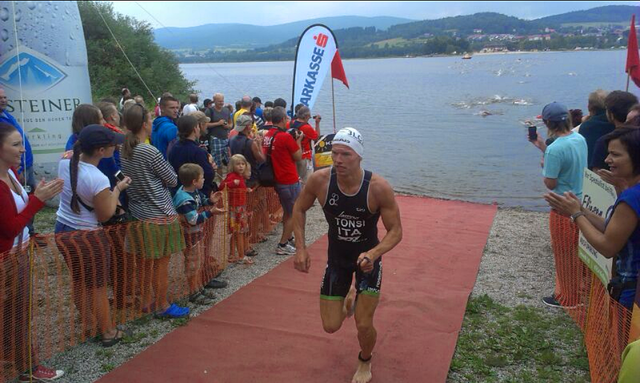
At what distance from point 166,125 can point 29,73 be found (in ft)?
9.65

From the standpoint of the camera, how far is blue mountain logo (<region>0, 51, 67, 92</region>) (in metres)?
8.06

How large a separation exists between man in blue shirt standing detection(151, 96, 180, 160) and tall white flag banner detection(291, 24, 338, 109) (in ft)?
14.4

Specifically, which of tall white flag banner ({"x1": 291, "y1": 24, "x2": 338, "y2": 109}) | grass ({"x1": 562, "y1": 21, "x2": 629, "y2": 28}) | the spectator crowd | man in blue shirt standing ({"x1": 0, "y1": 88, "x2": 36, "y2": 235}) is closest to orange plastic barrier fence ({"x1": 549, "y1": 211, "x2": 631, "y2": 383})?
the spectator crowd

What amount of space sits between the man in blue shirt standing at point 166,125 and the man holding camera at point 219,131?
360 cm

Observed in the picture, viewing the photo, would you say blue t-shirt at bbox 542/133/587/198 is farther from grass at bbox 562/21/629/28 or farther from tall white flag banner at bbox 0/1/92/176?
grass at bbox 562/21/629/28

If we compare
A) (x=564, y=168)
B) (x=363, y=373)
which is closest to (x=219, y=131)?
(x=564, y=168)

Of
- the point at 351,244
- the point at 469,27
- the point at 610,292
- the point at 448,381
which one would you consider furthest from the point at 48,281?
the point at 469,27

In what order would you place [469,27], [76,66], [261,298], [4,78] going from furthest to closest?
[469,27] < [76,66] < [4,78] < [261,298]

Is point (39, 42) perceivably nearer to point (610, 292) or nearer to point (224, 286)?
point (224, 286)

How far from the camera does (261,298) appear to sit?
5770 millimetres

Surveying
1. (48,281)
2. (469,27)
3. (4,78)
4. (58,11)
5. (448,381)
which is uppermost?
(469,27)

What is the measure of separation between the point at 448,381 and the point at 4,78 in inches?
311

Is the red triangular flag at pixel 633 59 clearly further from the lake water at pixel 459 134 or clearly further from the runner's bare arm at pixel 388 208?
the runner's bare arm at pixel 388 208

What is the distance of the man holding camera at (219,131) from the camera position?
10.9 m
